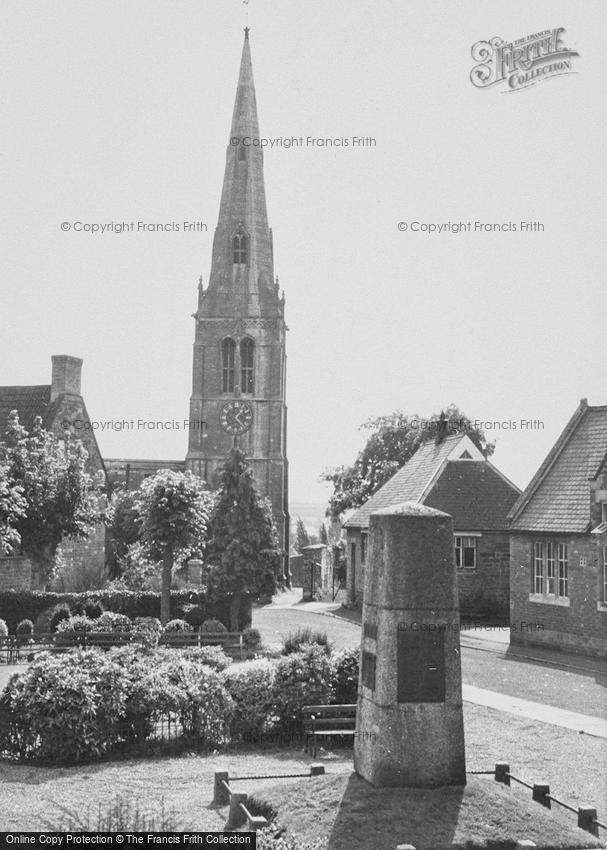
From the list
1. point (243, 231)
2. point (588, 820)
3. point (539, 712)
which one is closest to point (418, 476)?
point (539, 712)

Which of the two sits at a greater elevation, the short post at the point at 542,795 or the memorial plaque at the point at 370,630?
the memorial plaque at the point at 370,630

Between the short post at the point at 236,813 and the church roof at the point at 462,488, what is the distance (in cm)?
2554

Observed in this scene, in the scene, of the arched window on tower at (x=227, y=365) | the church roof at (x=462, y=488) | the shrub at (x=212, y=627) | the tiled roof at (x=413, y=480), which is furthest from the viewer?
the arched window on tower at (x=227, y=365)

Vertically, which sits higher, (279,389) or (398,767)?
(279,389)

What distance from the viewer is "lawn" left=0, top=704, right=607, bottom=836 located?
34.7 feet

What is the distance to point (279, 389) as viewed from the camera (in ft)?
221

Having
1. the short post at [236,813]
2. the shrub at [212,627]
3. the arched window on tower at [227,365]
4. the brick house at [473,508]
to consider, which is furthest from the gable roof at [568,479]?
the arched window on tower at [227,365]

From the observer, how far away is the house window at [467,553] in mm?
35750

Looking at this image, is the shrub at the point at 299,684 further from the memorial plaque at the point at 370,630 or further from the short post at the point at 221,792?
the memorial plaque at the point at 370,630

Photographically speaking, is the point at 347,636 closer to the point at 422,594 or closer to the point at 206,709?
the point at 206,709

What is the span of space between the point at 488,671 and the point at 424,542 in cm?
1291

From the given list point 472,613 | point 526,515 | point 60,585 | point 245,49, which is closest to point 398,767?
point 526,515

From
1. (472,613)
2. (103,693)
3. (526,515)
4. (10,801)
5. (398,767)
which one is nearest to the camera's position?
(398,767)

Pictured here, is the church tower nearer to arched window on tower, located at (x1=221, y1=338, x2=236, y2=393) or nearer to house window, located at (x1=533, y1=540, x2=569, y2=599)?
arched window on tower, located at (x1=221, y1=338, x2=236, y2=393)
